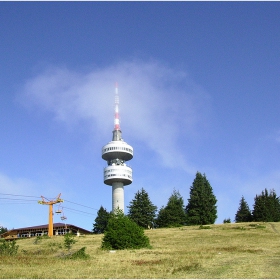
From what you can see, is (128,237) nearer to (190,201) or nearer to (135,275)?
(135,275)

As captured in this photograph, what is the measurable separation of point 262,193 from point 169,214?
27.7 metres

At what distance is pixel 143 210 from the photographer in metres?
99.1

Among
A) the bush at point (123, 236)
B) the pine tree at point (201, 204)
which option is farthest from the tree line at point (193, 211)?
the bush at point (123, 236)

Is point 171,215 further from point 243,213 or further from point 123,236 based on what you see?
point 123,236

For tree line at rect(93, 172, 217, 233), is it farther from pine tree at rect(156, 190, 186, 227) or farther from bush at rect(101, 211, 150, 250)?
bush at rect(101, 211, 150, 250)

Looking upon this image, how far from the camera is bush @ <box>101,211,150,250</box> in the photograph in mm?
39344

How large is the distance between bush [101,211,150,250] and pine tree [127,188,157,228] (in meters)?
56.9

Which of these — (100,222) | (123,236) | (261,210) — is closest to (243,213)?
(261,210)

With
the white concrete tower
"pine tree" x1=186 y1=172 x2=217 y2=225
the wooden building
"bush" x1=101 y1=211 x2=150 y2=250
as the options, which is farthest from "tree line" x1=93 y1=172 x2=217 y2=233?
"bush" x1=101 y1=211 x2=150 y2=250

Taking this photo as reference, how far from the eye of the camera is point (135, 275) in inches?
737

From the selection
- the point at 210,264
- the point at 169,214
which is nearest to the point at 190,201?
the point at 169,214

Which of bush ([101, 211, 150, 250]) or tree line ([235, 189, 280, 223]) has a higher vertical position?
tree line ([235, 189, 280, 223])

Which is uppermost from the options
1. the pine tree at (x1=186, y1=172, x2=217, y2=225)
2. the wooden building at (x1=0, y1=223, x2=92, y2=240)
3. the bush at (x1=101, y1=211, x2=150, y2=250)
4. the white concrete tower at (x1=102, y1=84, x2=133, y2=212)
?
the white concrete tower at (x1=102, y1=84, x2=133, y2=212)

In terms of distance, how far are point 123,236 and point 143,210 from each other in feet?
198
